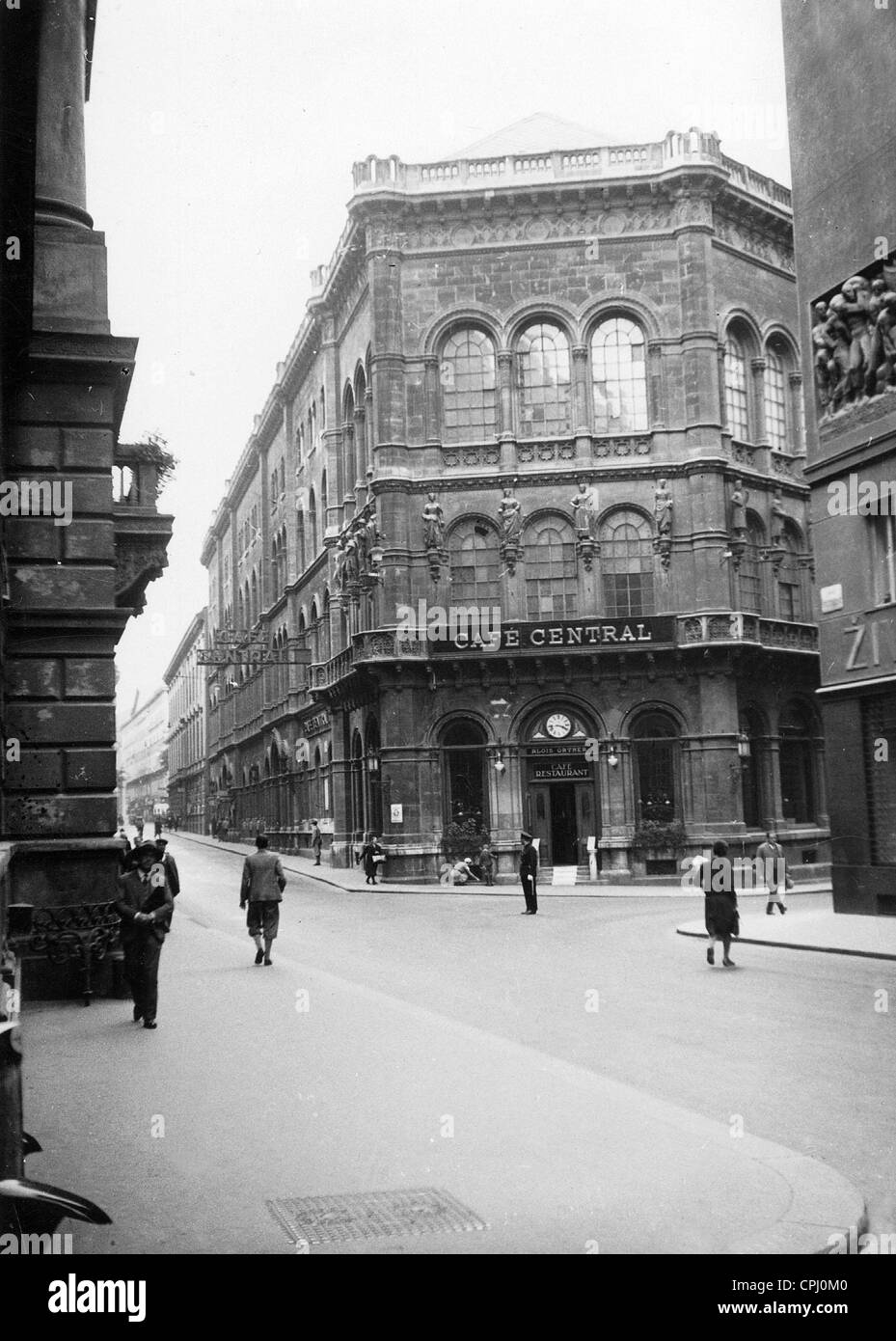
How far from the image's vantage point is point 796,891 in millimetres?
31797

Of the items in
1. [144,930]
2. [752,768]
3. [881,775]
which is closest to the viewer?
[144,930]

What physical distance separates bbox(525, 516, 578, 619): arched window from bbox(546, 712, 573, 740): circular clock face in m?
2.79

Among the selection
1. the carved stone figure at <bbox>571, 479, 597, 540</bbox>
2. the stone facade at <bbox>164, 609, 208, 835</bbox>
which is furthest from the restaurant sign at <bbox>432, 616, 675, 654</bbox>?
the stone facade at <bbox>164, 609, 208, 835</bbox>

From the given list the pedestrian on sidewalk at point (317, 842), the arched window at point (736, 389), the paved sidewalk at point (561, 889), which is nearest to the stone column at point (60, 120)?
the paved sidewalk at point (561, 889)

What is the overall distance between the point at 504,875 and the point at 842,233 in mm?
19104

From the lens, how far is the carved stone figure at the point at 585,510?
36.9 meters

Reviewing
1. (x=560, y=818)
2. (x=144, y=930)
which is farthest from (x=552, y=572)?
(x=144, y=930)

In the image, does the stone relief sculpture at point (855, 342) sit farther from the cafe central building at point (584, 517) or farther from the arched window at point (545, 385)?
the arched window at point (545, 385)

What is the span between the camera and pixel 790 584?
39.6 m

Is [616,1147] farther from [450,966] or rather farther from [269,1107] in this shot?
[450,966]

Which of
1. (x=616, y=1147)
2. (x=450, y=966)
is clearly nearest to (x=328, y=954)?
(x=450, y=966)

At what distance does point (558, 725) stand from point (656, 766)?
2.92m
